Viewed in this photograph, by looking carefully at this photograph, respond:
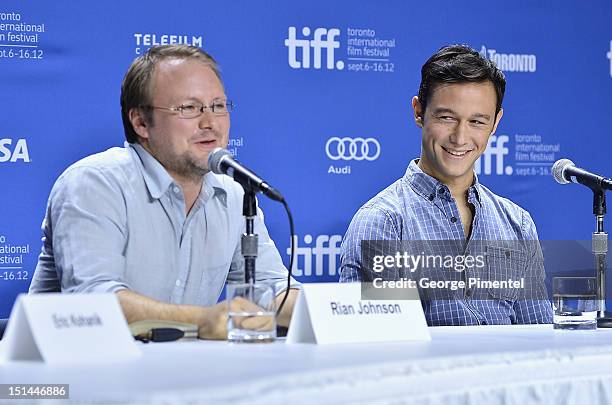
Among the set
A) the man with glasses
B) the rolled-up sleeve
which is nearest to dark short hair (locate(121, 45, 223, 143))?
the man with glasses

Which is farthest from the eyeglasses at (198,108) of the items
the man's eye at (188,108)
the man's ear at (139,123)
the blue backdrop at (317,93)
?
the blue backdrop at (317,93)

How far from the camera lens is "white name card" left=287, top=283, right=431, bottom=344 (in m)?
1.68

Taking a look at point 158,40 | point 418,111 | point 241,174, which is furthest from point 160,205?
point 158,40

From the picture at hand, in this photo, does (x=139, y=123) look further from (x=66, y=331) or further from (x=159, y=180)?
(x=66, y=331)

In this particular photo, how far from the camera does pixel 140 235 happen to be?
2549 millimetres

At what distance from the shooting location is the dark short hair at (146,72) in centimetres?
277

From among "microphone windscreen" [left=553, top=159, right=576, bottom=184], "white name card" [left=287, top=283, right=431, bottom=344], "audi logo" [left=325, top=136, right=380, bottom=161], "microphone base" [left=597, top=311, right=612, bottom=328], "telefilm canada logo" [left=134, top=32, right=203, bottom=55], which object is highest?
"telefilm canada logo" [left=134, top=32, right=203, bottom=55]

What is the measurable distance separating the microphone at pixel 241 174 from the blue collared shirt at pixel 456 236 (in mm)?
888

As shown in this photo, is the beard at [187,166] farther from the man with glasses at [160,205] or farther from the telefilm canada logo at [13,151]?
the telefilm canada logo at [13,151]

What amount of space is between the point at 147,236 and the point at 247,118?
1.23 m

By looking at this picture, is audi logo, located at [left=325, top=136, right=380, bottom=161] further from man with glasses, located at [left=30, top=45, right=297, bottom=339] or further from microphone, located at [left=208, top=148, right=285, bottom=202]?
microphone, located at [left=208, top=148, right=285, bottom=202]

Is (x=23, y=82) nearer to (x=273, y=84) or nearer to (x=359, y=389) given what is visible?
(x=273, y=84)

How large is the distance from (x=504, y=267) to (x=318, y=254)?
3.29 ft

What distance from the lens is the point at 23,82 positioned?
11.2 feet
